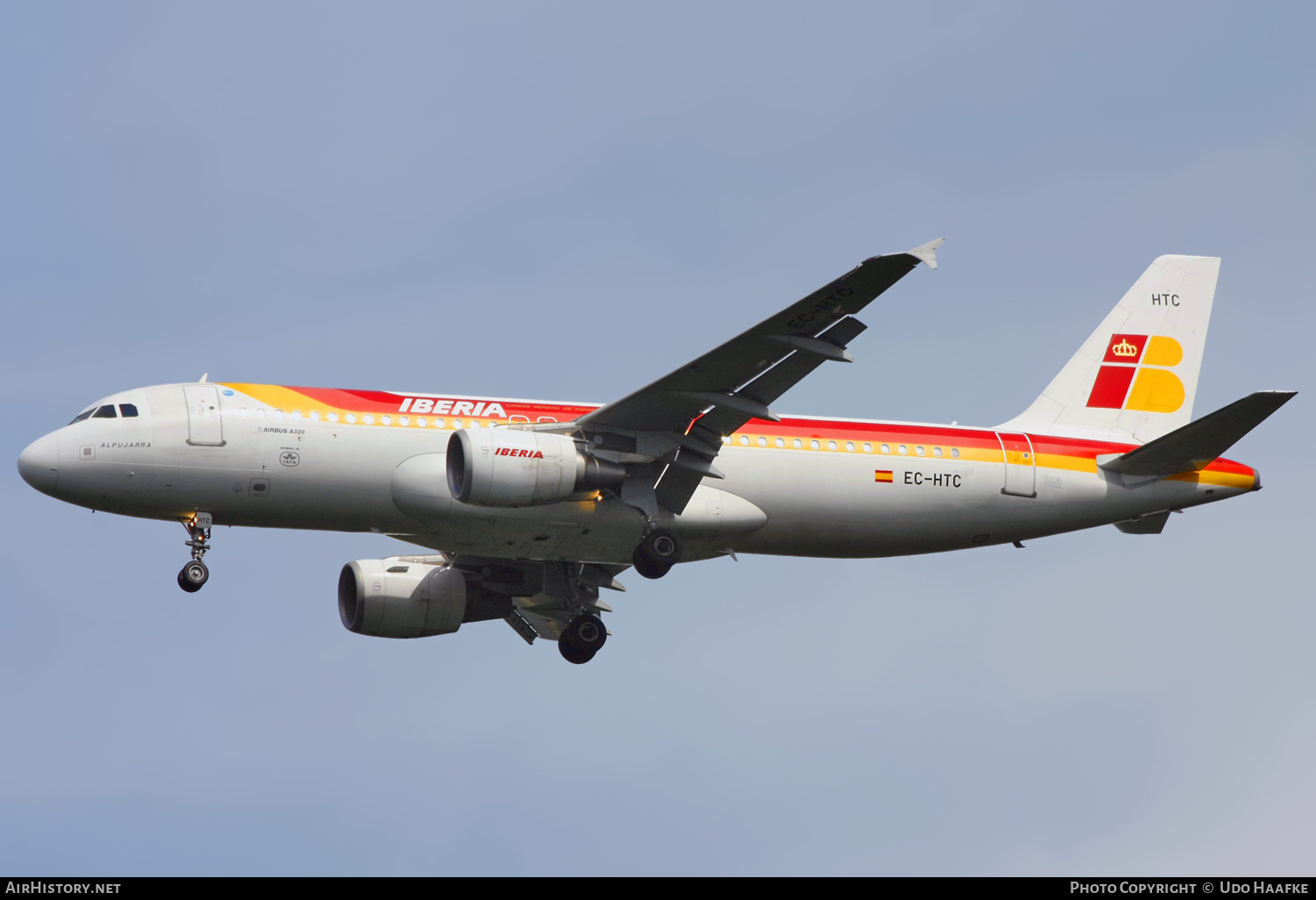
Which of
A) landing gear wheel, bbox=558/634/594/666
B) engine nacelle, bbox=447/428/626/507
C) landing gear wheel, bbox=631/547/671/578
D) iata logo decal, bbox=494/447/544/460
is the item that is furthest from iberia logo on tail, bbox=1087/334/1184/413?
iata logo decal, bbox=494/447/544/460

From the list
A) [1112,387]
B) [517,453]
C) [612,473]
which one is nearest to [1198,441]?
[1112,387]

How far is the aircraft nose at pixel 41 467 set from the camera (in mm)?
34531

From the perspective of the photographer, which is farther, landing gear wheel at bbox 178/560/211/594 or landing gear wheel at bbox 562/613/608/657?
landing gear wheel at bbox 562/613/608/657

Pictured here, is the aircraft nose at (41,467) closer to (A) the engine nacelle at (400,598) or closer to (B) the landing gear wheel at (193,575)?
(B) the landing gear wheel at (193,575)

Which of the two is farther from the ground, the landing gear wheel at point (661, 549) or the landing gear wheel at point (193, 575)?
the landing gear wheel at point (661, 549)

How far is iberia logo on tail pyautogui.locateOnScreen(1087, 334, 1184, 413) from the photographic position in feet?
140

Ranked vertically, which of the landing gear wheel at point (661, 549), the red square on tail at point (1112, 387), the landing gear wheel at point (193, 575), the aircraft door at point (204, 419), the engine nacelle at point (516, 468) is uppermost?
the red square on tail at point (1112, 387)

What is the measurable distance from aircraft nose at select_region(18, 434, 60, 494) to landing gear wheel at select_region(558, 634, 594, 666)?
40.6 feet

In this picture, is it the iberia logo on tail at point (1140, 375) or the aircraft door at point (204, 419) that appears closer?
the aircraft door at point (204, 419)

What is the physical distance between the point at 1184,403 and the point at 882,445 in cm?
949

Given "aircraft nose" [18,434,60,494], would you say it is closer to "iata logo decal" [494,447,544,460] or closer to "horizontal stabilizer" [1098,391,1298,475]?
"iata logo decal" [494,447,544,460]

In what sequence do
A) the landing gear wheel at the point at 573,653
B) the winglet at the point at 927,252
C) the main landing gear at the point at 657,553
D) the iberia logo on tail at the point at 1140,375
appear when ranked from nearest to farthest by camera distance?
the winglet at the point at 927,252
the main landing gear at the point at 657,553
the landing gear wheel at the point at 573,653
the iberia logo on tail at the point at 1140,375

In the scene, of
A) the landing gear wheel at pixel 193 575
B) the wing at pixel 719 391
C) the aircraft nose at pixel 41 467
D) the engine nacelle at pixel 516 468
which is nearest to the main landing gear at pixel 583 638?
the wing at pixel 719 391

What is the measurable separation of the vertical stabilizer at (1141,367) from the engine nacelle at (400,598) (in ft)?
46.1
